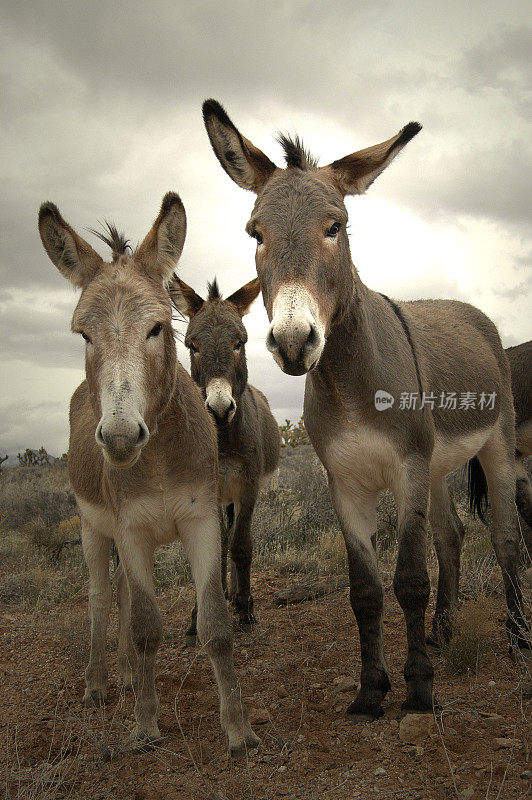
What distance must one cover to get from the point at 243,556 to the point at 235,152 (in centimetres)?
378

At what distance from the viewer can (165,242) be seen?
3963mm

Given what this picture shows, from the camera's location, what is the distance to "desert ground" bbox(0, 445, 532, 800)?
10.4 feet

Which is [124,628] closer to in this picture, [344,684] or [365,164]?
→ [344,684]

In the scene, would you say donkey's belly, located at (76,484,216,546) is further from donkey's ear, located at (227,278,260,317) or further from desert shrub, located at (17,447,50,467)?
desert shrub, located at (17,447,50,467)

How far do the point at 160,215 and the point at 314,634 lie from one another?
3588 mm

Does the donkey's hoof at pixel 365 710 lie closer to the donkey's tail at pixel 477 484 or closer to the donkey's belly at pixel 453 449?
the donkey's belly at pixel 453 449

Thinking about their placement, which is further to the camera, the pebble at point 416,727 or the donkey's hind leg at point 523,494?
the donkey's hind leg at point 523,494

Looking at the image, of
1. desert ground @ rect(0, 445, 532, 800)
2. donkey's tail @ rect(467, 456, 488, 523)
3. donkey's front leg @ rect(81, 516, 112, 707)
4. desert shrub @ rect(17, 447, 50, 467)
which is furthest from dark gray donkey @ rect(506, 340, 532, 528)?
desert shrub @ rect(17, 447, 50, 467)

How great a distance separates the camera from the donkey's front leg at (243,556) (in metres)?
6.17

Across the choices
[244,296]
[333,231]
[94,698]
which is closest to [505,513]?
[333,231]

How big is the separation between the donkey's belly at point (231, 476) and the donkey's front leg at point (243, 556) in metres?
0.13

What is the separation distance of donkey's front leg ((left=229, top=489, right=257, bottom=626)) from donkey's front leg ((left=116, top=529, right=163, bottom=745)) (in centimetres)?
225

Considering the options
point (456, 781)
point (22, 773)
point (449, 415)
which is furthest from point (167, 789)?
point (449, 415)

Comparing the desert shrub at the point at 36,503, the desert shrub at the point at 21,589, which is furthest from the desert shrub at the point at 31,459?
the desert shrub at the point at 21,589
